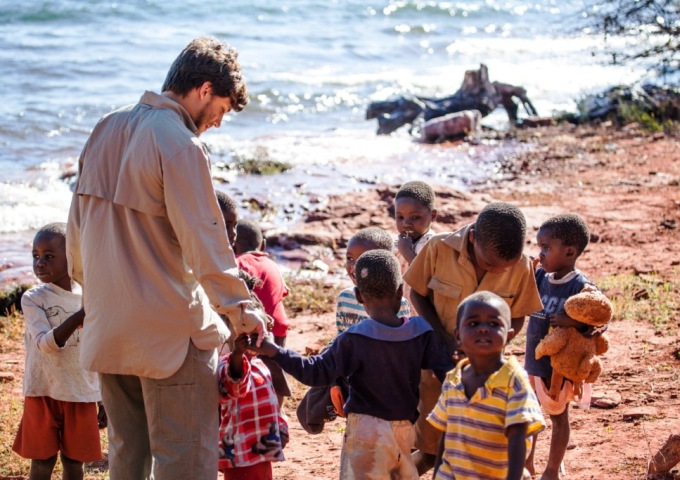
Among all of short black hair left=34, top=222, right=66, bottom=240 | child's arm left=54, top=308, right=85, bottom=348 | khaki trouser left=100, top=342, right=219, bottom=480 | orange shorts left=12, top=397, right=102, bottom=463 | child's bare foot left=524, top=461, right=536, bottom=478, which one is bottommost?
child's bare foot left=524, top=461, right=536, bottom=478

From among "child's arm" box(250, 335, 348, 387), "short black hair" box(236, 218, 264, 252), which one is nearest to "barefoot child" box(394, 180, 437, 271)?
"short black hair" box(236, 218, 264, 252)

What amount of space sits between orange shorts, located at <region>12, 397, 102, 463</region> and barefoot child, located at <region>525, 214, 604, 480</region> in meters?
2.00

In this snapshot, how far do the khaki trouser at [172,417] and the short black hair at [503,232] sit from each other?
1152 millimetres

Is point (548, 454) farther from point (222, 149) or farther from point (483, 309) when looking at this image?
point (222, 149)

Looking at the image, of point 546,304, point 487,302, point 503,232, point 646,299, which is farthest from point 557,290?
point 646,299

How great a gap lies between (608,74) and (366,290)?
23.1 m

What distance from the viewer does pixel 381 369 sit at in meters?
3.71

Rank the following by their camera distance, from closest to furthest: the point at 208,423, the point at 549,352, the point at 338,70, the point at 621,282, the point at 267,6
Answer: the point at 208,423, the point at 549,352, the point at 621,282, the point at 338,70, the point at 267,6

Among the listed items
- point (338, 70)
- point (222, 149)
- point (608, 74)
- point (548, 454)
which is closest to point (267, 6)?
point (338, 70)

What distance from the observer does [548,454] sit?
489cm

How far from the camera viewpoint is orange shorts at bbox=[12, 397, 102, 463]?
14.4 ft

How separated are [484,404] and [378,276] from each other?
0.69m

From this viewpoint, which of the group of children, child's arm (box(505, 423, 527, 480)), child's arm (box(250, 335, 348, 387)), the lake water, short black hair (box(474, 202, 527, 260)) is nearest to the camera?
child's arm (box(505, 423, 527, 480))

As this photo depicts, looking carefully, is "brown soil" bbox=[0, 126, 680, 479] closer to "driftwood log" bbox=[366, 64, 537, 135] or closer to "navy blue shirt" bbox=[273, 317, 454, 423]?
"navy blue shirt" bbox=[273, 317, 454, 423]
